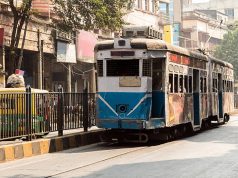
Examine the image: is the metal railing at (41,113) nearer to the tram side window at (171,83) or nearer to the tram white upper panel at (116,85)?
the tram white upper panel at (116,85)

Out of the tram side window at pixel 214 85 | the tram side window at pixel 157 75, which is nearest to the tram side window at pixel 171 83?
the tram side window at pixel 157 75

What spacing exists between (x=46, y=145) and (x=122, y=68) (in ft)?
10.4

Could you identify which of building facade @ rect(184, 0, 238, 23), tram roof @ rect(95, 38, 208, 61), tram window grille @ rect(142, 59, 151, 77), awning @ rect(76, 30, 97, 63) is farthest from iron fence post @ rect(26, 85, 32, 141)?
building facade @ rect(184, 0, 238, 23)

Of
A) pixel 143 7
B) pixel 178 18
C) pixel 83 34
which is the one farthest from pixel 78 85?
pixel 178 18

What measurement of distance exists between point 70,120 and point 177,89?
345cm

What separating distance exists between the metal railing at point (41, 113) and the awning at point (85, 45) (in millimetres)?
14595

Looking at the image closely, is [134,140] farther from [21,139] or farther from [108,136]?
[21,139]

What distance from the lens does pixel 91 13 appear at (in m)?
24.0

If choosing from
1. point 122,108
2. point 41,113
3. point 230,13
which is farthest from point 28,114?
point 230,13

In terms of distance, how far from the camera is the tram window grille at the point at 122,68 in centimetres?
1491

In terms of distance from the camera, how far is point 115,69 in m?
15.2

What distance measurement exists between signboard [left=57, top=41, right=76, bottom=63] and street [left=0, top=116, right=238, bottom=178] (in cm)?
1477

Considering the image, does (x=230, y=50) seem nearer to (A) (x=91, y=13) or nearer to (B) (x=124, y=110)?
(A) (x=91, y=13)

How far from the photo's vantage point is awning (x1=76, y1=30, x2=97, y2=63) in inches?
1234
